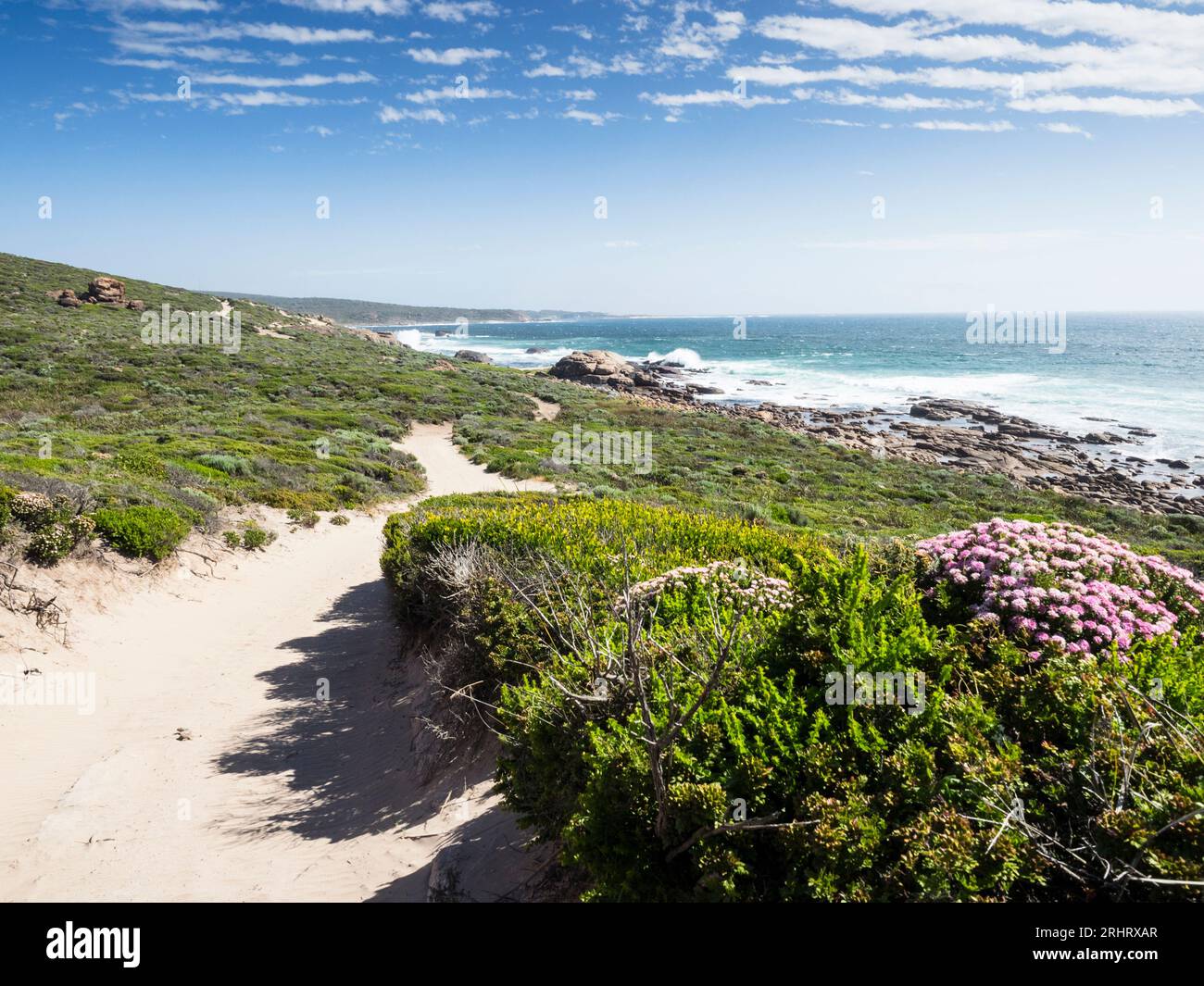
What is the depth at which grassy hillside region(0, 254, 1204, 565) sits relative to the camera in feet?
53.7

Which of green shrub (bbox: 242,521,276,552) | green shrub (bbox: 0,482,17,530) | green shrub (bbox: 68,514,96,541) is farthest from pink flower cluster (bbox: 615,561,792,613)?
green shrub (bbox: 242,521,276,552)

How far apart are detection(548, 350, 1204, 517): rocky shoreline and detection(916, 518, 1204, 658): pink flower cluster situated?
2670cm

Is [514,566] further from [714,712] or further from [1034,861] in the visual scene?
[1034,861]

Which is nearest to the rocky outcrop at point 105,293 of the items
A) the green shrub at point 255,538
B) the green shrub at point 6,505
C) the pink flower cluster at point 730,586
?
the green shrub at point 255,538

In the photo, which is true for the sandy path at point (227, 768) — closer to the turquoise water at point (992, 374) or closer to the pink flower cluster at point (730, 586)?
the pink flower cluster at point (730, 586)

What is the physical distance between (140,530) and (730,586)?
424 inches

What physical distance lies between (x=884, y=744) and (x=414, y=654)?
22.6ft

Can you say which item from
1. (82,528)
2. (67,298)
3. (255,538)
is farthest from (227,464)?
(67,298)

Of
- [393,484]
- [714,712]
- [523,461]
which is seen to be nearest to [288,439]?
[393,484]

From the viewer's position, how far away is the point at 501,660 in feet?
19.2

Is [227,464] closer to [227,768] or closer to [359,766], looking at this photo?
[227,768]

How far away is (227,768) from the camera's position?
6.96 metres

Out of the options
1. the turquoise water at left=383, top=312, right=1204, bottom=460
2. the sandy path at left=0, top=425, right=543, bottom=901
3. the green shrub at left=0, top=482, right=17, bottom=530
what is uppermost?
the turquoise water at left=383, top=312, right=1204, bottom=460

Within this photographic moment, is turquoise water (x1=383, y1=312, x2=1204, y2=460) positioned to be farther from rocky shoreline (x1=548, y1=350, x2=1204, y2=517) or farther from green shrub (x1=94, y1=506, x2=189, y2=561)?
green shrub (x1=94, y1=506, x2=189, y2=561)
